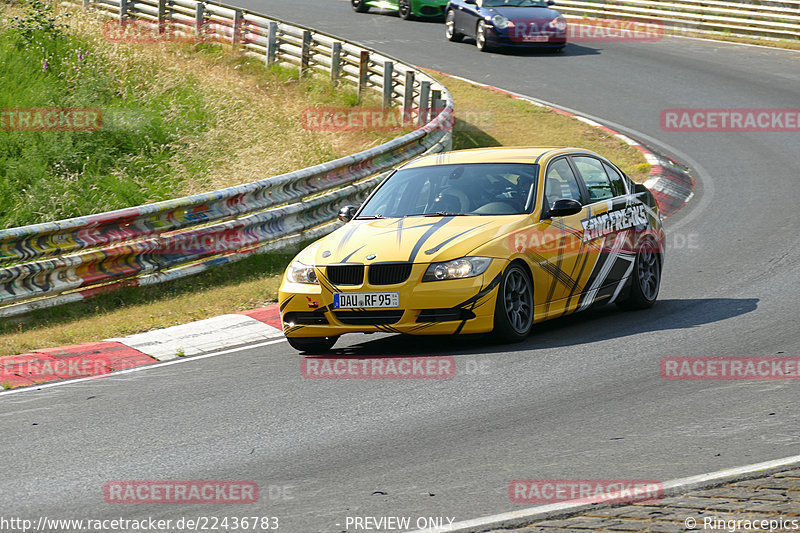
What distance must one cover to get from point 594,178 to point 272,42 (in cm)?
1580

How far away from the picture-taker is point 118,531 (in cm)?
545

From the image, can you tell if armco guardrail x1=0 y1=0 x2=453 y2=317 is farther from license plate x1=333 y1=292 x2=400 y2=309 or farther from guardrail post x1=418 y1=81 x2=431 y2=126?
license plate x1=333 y1=292 x2=400 y2=309

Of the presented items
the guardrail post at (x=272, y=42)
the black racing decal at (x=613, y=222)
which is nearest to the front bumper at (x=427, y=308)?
the black racing decal at (x=613, y=222)

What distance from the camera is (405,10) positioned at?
35.1 meters

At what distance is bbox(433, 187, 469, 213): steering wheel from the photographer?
9.80m

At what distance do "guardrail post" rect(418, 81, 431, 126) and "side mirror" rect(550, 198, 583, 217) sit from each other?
999 cm

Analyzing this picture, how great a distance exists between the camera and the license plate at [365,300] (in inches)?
347

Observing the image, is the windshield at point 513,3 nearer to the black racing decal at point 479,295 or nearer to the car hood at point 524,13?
the car hood at point 524,13

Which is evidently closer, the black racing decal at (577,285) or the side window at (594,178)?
the black racing decal at (577,285)

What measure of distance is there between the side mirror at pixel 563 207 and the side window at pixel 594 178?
2.87 ft

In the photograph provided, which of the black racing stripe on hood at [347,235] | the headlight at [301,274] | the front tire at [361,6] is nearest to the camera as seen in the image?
the headlight at [301,274]

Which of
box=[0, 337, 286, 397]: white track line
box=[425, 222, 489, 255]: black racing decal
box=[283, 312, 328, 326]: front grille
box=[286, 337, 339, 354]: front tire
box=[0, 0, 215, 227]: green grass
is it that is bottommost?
box=[0, 0, 215, 227]: green grass

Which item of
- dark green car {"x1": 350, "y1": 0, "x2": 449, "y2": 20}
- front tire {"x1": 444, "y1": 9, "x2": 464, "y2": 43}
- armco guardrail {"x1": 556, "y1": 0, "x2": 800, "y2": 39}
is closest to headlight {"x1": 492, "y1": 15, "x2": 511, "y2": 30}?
front tire {"x1": 444, "y1": 9, "x2": 464, "y2": 43}

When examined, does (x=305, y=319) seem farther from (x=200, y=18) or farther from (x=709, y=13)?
(x=709, y=13)
